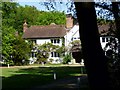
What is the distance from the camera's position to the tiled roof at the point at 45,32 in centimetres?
8907

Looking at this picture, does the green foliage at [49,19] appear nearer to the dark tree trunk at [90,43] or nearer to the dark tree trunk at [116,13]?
the dark tree trunk at [116,13]

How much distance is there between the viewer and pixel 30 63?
80.8m

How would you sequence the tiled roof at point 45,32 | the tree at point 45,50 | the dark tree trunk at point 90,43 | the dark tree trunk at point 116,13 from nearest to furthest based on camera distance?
the dark tree trunk at point 90,43
the dark tree trunk at point 116,13
the tree at point 45,50
the tiled roof at point 45,32

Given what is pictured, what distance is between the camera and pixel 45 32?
302 feet

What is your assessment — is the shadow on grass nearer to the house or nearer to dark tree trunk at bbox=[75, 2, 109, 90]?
dark tree trunk at bbox=[75, 2, 109, 90]

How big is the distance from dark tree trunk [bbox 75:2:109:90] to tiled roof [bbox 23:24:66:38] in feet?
255

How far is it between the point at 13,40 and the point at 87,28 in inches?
2522

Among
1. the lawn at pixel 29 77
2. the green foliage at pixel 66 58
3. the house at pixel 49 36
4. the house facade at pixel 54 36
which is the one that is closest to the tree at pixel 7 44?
the house facade at pixel 54 36

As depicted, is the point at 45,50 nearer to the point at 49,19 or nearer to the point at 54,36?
the point at 54,36

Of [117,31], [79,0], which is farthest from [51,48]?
[79,0]

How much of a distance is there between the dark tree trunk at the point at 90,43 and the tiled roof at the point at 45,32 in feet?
255

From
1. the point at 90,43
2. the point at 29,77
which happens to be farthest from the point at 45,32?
the point at 90,43

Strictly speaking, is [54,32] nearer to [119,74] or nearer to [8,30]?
[8,30]

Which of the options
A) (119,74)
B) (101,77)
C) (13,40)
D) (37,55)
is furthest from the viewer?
(37,55)
